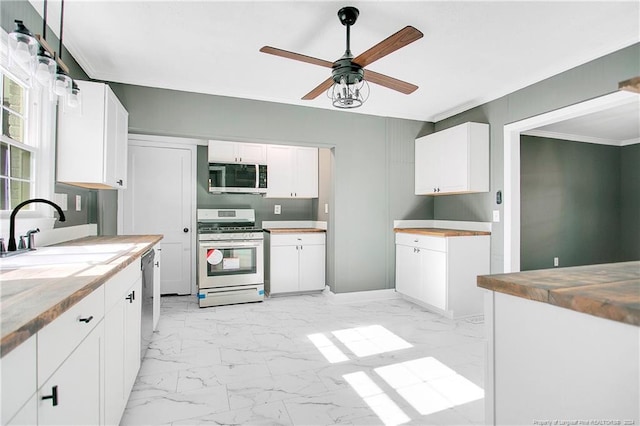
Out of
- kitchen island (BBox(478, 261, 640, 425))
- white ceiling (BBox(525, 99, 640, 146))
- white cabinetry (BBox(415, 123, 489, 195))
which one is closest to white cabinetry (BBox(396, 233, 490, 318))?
white cabinetry (BBox(415, 123, 489, 195))

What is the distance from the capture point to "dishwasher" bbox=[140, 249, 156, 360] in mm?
2316

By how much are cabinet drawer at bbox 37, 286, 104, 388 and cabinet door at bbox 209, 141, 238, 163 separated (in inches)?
129

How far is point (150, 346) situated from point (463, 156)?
3.56m

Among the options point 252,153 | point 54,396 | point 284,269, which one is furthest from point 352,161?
point 54,396

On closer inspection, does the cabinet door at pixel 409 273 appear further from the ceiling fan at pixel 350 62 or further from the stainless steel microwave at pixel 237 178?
the ceiling fan at pixel 350 62

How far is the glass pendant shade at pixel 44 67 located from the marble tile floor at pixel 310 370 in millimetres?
1738

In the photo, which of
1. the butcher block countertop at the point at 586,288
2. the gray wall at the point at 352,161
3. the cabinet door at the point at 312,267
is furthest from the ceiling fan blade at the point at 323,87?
the cabinet door at the point at 312,267

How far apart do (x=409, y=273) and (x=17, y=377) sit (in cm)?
384

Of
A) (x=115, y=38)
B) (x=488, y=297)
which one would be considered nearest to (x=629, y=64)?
(x=488, y=297)

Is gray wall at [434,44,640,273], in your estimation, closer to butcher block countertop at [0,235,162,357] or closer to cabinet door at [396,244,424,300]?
cabinet door at [396,244,424,300]

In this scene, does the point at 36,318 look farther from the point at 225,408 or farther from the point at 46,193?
the point at 46,193

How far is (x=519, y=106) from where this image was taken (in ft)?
11.1

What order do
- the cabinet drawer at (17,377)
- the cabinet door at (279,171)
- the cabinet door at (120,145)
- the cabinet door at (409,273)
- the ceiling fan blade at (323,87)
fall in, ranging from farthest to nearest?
the cabinet door at (279,171) < the cabinet door at (409,273) < the cabinet door at (120,145) < the ceiling fan blade at (323,87) < the cabinet drawer at (17,377)

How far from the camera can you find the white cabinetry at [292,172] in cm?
471
